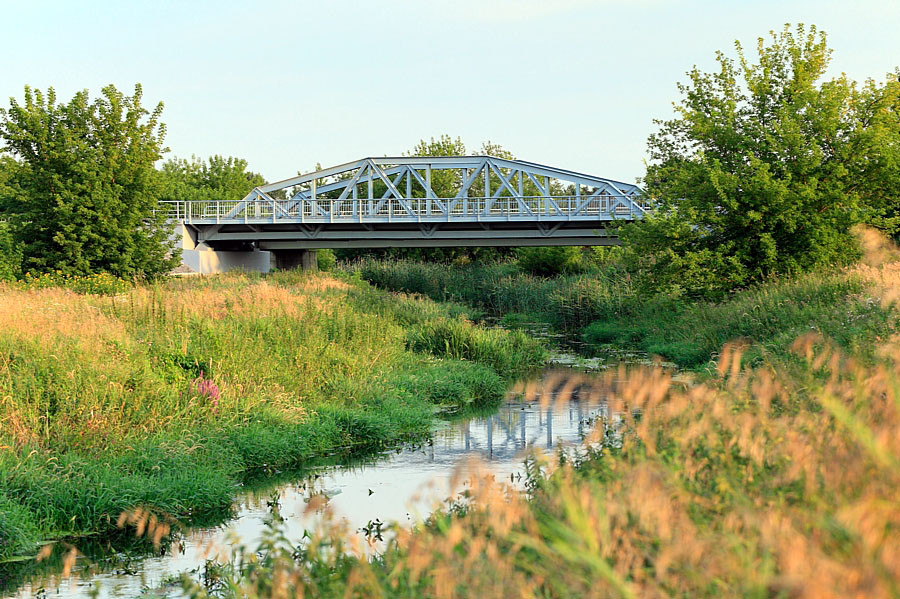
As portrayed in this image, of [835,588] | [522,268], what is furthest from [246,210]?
[835,588]

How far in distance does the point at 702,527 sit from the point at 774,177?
79.3 feet

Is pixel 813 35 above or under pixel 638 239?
above

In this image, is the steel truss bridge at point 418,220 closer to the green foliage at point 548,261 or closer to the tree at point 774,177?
the green foliage at point 548,261

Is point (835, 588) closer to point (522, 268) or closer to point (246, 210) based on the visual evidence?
point (522, 268)

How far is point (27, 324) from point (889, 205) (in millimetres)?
23676

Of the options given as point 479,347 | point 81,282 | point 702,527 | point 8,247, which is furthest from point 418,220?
point 702,527

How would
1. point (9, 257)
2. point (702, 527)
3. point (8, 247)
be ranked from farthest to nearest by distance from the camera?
1. point (8, 247)
2. point (9, 257)
3. point (702, 527)

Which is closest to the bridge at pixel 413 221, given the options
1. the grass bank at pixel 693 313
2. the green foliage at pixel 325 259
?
the grass bank at pixel 693 313

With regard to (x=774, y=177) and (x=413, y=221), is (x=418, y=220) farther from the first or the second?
(x=774, y=177)

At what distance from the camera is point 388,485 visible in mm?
11016

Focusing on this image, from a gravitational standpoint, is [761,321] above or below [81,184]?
below

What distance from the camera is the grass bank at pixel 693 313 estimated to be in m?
16.4

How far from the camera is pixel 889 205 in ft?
90.9

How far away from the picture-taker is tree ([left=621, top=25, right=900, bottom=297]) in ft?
83.9
